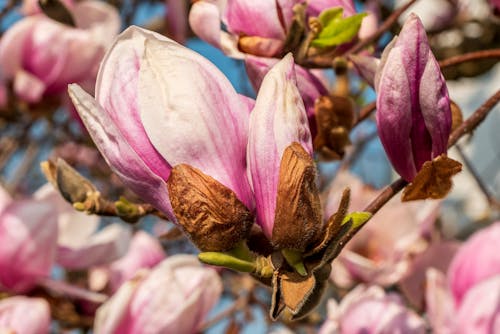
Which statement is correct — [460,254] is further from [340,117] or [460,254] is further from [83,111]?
[83,111]

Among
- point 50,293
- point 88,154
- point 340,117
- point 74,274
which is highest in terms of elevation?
point 340,117

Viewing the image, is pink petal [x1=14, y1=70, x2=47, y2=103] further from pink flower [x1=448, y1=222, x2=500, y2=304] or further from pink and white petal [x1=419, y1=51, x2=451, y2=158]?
pink and white petal [x1=419, y1=51, x2=451, y2=158]

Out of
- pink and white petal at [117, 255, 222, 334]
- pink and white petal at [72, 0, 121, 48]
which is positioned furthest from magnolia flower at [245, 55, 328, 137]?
pink and white petal at [72, 0, 121, 48]

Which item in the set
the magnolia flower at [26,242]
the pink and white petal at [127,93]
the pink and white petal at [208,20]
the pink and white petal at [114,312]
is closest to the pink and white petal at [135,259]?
the magnolia flower at [26,242]

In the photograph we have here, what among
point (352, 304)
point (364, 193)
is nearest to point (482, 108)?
point (352, 304)

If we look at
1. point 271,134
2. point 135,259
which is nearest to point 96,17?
point 135,259

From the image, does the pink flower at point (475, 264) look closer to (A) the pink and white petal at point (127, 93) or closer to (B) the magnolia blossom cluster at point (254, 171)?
(B) the magnolia blossom cluster at point (254, 171)

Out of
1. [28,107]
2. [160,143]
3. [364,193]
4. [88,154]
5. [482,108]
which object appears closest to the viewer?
[160,143]
